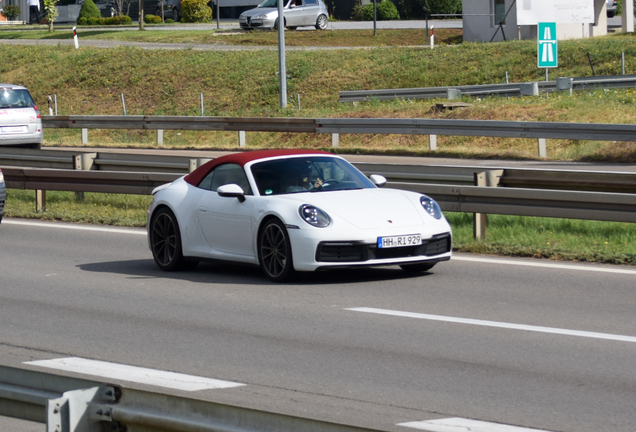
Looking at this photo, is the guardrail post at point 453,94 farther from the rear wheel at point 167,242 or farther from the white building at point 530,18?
the rear wheel at point 167,242

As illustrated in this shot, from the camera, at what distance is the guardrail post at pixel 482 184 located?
1245 cm

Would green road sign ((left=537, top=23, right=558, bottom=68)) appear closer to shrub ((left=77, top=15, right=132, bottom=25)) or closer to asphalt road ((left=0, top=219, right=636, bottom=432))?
asphalt road ((left=0, top=219, right=636, bottom=432))

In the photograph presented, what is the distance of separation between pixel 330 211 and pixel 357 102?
24303 millimetres

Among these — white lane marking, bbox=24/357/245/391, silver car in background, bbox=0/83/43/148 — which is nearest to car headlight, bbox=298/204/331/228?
white lane marking, bbox=24/357/245/391

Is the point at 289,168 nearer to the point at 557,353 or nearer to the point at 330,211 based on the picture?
the point at 330,211

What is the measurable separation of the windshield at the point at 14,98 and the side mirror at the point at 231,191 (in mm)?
17131

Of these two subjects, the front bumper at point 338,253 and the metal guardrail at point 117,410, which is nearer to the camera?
the metal guardrail at point 117,410

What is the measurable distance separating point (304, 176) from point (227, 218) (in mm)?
865

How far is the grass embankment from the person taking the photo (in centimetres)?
1362

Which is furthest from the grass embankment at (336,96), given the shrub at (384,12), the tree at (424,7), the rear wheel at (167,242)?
the shrub at (384,12)

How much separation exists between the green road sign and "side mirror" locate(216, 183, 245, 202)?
2039cm

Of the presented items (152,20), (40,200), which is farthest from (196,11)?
(40,200)

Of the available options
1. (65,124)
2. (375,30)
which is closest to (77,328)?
(65,124)

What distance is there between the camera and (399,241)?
9445mm
